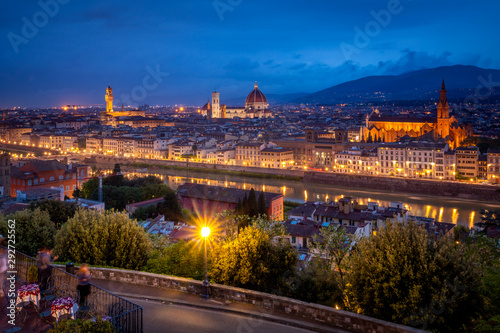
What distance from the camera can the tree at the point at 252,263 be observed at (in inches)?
129

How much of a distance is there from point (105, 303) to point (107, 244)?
146cm

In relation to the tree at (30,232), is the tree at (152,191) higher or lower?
lower

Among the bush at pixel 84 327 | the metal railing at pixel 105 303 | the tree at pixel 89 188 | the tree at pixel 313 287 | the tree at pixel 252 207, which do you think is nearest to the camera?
the bush at pixel 84 327

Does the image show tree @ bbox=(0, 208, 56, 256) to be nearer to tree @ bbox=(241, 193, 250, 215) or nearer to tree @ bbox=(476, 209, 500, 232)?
tree @ bbox=(241, 193, 250, 215)

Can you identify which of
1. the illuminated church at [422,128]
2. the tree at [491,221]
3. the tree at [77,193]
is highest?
the illuminated church at [422,128]

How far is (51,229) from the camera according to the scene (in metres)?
4.90

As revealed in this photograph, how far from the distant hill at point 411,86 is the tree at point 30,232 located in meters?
32.0

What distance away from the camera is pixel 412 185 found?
54.8ft

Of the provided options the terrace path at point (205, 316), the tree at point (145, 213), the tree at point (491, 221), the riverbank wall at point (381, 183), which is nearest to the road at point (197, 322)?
the terrace path at point (205, 316)

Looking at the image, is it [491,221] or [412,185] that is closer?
[491,221]

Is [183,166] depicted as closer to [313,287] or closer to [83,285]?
[313,287]

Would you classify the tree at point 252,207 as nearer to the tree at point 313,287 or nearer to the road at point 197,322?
the tree at point 313,287

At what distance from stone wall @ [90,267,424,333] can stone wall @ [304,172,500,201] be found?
1408cm

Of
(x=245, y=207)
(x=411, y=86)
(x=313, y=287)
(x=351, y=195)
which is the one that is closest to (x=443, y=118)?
(x=351, y=195)
